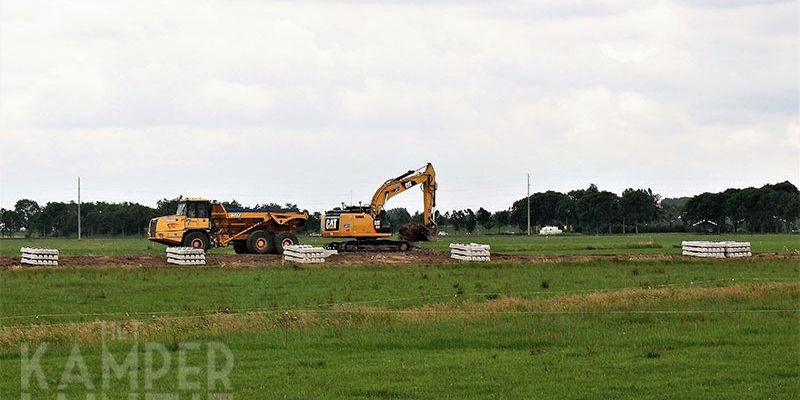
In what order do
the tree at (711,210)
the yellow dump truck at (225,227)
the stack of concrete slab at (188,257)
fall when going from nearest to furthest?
the stack of concrete slab at (188,257)
the yellow dump truck at (225,227)
the tree at (711,210)

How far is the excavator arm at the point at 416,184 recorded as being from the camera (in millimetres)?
72438

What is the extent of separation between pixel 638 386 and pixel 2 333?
559 inches

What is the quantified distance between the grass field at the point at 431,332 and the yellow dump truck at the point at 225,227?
1987 centimetres

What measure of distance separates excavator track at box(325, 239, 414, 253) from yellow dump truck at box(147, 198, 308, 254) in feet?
8.23

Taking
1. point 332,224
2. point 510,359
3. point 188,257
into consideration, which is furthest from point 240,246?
point 510,359

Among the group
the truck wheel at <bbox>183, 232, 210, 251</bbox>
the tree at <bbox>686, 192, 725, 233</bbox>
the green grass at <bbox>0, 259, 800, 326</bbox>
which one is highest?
the tree at <bbox>686, 192, 725, 233</bbox>

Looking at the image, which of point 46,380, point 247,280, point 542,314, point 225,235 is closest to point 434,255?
point 225,235

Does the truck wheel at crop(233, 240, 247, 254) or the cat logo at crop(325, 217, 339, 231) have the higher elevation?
the cat logo at crop(325, 217, 339, 231)

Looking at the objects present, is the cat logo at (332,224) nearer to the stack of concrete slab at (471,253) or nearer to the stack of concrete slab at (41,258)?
the stack of concrete slab at (471,253)

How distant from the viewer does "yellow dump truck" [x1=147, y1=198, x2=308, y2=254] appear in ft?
219

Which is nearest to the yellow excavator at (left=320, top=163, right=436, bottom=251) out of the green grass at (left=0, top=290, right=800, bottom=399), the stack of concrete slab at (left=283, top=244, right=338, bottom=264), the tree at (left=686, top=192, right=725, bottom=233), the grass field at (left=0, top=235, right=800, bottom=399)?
the stack of concrete slab at (left=283, top=244, right=338, bottom=264)

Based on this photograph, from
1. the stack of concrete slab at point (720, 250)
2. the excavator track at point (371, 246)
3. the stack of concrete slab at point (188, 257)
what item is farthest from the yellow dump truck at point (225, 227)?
the stack of concrete slab at point (720, 250)

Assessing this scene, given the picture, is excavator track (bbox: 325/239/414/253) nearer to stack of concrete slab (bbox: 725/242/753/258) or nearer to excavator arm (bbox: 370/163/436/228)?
excavator arm (bbox: 370/163/436/228)

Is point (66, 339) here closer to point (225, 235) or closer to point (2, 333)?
point (2, 333)
